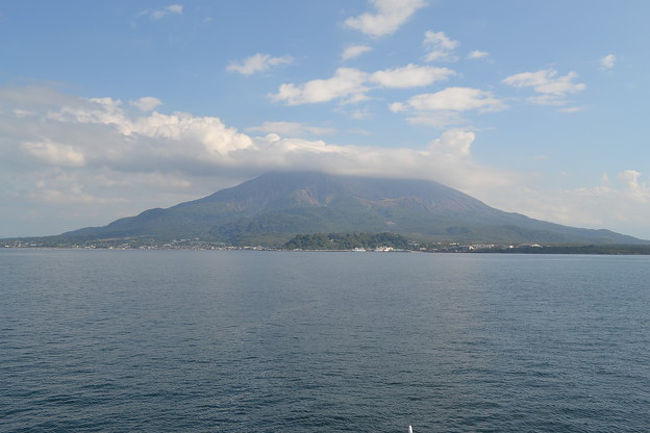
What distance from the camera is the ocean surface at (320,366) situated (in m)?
37.5

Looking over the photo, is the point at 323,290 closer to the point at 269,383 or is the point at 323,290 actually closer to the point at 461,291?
the point at 461,291

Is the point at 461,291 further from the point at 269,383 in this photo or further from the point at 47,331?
the point at 47,331

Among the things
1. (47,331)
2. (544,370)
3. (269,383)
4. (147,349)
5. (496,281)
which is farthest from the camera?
(496,281)

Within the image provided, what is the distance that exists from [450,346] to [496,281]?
9763 cm

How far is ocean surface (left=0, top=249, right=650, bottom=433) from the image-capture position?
37.5m

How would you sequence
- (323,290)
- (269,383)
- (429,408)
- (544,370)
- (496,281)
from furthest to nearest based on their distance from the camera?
1. (496,281)
2. (323,290)
3. (544,370)
4. (269,383)
5. (429,408)

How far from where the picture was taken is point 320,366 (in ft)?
166

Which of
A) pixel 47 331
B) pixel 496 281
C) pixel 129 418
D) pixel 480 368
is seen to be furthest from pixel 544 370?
pixel 496 281

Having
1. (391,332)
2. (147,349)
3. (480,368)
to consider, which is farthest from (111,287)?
(480,368)

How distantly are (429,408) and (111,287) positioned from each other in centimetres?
10596

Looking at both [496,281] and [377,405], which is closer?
[377,405]

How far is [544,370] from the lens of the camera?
5022 centimetres

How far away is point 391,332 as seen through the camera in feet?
224

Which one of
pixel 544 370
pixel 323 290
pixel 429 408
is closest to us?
pixel 429 408
